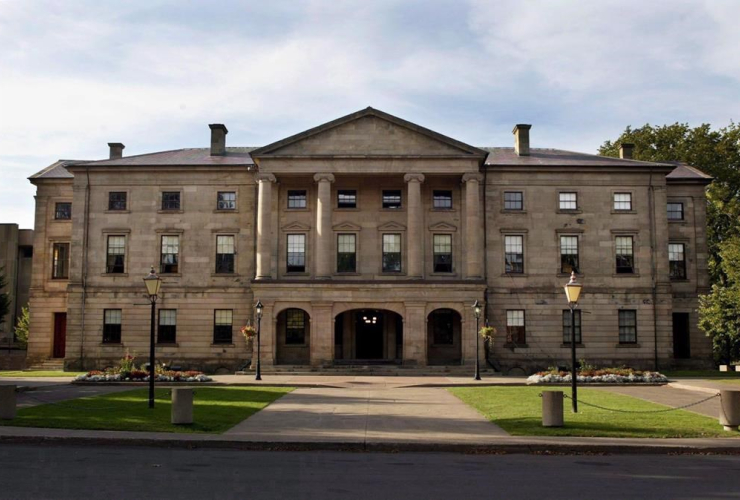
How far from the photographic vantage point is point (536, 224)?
50.4m

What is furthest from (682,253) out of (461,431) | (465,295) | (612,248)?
(461,431)

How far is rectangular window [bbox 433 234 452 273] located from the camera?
49.8m

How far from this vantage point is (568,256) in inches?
1980

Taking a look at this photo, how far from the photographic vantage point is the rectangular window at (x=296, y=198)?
165 feet

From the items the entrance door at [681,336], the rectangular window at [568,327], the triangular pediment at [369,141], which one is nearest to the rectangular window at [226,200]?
the triangular pediment at [369,141]

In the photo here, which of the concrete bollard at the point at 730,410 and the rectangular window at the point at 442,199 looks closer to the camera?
the concrete bollard at the point at 730,410

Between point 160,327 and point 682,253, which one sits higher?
point 682,253

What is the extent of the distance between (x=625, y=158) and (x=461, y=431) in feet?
135

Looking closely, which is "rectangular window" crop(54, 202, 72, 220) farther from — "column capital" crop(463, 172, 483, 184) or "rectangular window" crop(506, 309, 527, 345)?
"rectangular window" crop(506, 309, 527, 345)

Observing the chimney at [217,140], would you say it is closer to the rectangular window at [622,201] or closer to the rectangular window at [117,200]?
the rectangular window at [117,200]

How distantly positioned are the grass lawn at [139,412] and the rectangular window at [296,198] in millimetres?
20700

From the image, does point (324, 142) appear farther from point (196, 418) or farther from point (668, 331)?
point (196, 418)

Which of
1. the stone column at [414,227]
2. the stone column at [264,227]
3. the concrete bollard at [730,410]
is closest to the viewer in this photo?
the concrete bollard at [730,410]

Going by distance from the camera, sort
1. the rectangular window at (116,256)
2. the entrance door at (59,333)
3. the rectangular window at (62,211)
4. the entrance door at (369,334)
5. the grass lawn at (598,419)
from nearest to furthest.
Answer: the grass lawn at (598,419) < the entrance door at (369,334) < the rectangular window at (116,256) < the entrance door at (59,333) < the rectangular window at (62,211)
